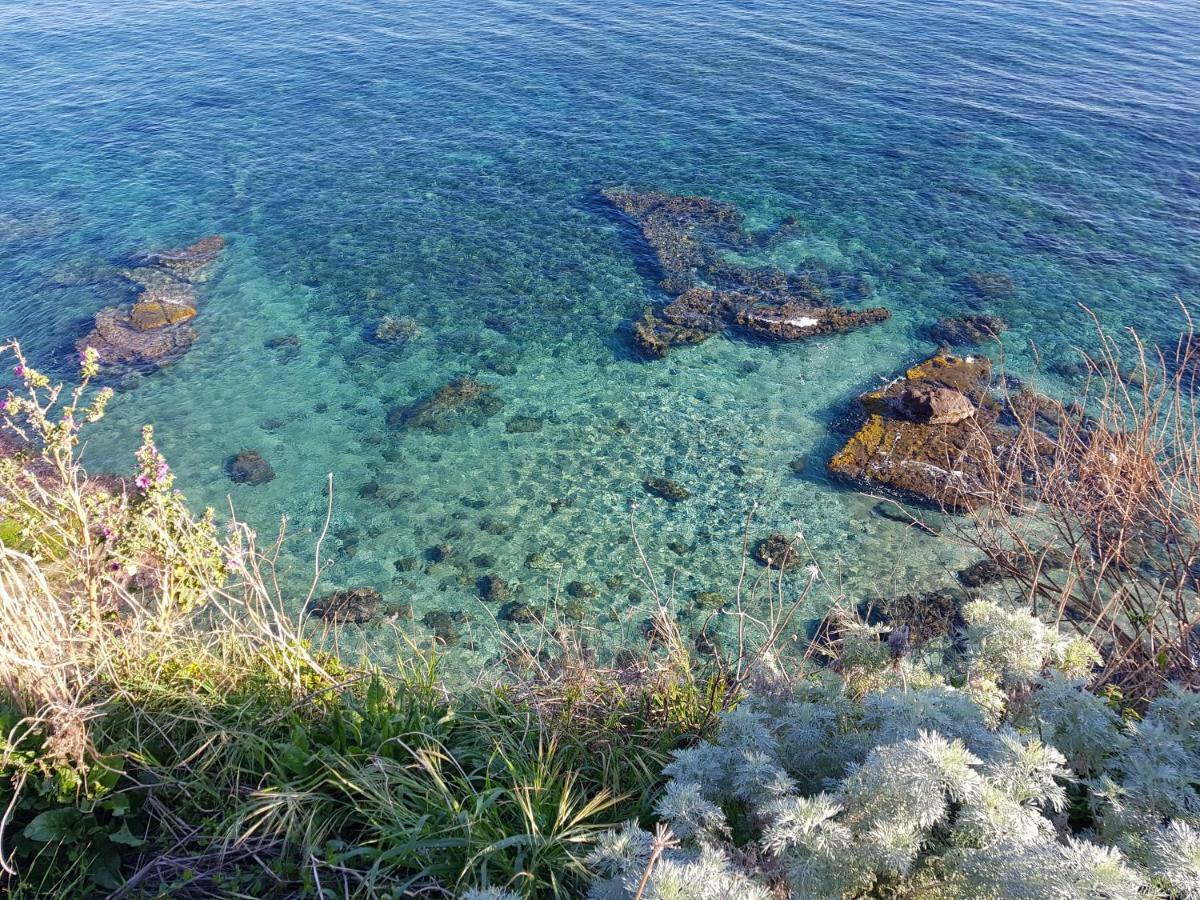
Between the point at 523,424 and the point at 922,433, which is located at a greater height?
the point at 922,433

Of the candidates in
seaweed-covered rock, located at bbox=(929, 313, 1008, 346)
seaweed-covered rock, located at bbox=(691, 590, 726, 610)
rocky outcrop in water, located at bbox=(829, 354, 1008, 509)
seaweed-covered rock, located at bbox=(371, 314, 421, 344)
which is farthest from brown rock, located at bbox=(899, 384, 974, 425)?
seaweed-covered rock, located at bbox=(371, 314, 421, 344)

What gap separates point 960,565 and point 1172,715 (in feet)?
26.1

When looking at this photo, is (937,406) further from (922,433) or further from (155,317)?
(155,317)

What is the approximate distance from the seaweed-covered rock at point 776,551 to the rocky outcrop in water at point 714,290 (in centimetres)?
517

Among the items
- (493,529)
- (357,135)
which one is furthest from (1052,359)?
(357,135)

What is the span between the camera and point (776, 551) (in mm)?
11797

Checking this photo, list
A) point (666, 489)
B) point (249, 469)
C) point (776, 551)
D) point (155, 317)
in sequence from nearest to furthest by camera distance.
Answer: point (776, 551) < point (666, 489) < point (249, 469) < point (155, 317)

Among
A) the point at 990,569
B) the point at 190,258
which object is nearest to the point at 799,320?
the point at 990,569

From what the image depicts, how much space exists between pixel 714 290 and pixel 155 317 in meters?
11.6

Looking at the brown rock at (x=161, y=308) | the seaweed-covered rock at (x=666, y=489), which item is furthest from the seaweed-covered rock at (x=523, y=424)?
the brown rock at (x=161, y=308)

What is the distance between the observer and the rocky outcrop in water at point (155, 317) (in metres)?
16.4

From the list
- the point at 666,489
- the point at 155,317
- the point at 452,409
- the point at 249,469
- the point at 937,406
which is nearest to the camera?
the point at 666,489

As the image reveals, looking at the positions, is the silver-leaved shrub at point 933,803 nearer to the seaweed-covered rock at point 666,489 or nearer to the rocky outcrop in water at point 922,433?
the seaweed-covered rock at point 666,489

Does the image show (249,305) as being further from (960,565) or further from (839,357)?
(960,565)
